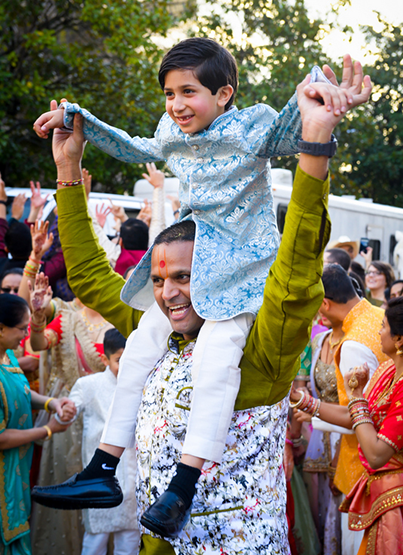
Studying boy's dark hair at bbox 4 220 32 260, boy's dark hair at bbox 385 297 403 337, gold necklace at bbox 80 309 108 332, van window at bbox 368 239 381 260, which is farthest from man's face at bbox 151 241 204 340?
van window at bbox 368 239 381 260

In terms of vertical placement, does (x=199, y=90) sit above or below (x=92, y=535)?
above

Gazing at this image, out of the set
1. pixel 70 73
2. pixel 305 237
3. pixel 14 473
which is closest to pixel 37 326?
pixel 14 473

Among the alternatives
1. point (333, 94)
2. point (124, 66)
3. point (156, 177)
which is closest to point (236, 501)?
point (333, 94)

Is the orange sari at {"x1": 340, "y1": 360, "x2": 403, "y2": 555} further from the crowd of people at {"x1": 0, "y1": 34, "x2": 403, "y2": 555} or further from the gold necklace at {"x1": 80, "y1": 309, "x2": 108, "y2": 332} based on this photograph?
the gold necklace at {"x1": 80, "y1": 309, "x2": 108, "y2": 332}

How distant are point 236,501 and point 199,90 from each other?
137 centimetres

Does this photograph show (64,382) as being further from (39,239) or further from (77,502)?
(77,502)

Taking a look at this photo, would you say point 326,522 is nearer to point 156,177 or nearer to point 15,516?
point 15,516

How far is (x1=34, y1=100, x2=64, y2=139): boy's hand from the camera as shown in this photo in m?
2.33

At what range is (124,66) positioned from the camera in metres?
Answer: 12.0

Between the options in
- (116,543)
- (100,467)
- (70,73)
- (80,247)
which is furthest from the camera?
(70,73)

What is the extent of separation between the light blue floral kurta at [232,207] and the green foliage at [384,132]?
62.1 feet

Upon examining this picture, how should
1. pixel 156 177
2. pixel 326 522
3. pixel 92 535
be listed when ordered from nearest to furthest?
pixel 92 535
pixel 326 522
pixel 156 177

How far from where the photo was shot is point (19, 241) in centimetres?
540

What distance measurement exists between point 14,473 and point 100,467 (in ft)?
5.69
